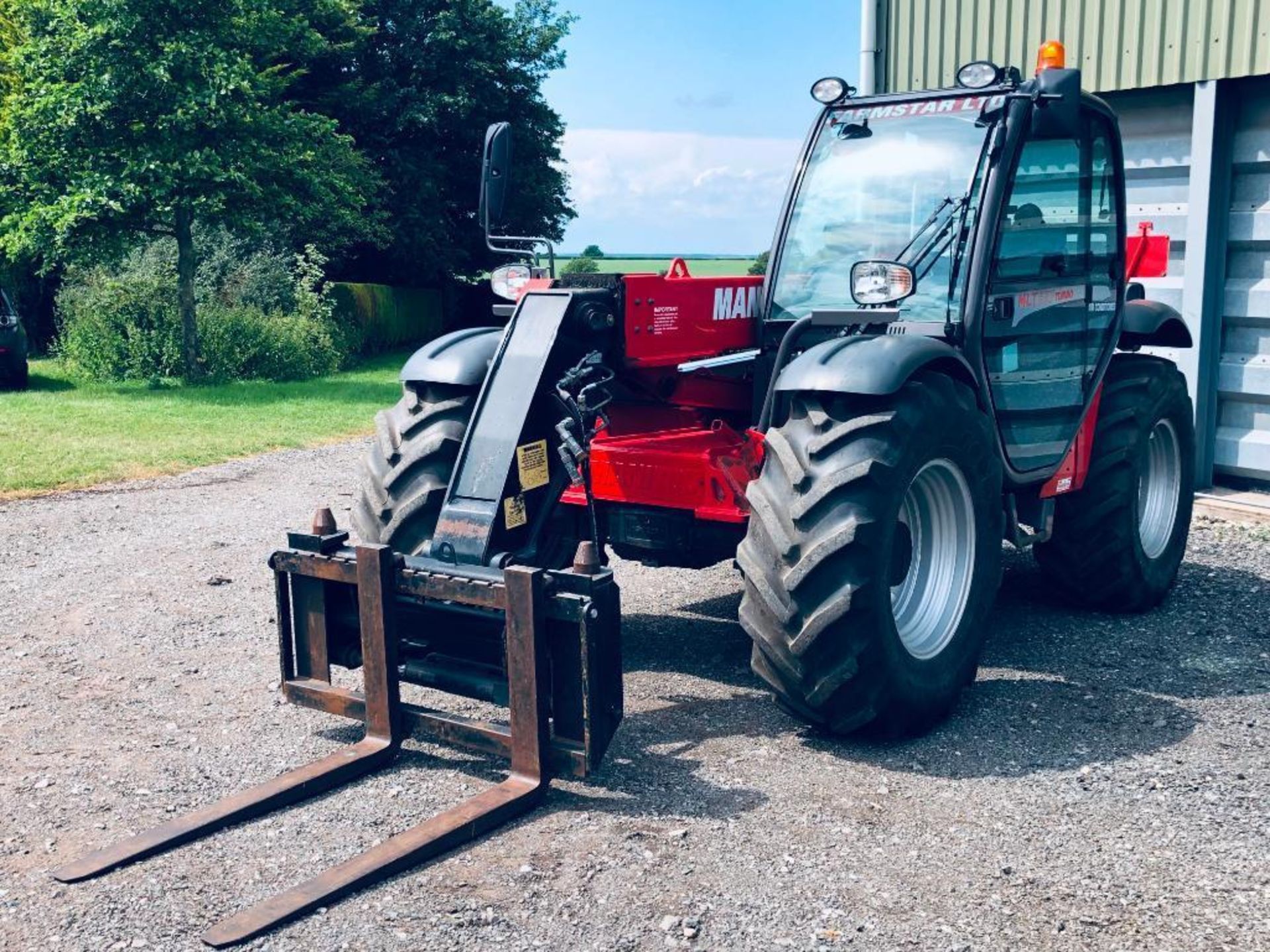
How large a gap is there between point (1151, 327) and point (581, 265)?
300cm

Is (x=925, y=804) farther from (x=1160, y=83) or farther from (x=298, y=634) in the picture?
(x=1160, y=83)

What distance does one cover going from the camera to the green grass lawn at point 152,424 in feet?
37.9

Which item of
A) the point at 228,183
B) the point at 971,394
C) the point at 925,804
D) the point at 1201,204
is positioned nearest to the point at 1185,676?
the point at 971,394

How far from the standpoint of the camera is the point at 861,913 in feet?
12.0

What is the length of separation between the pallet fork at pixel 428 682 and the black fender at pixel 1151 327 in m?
3.92

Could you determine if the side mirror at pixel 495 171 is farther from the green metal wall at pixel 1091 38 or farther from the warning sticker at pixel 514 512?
the green metal wall at pixel 1091 38

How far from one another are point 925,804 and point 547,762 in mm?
1219

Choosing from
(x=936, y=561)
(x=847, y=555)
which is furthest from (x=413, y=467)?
(x=936, y=561)

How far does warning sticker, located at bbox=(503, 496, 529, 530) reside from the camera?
15.6 feet

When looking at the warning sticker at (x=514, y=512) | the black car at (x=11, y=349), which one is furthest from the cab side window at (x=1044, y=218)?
the black car at (x=11, y=349)

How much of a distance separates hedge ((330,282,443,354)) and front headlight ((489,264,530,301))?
19.7 meters

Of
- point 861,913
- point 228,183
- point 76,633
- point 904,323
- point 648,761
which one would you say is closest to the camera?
point 861,913

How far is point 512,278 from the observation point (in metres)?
5.60

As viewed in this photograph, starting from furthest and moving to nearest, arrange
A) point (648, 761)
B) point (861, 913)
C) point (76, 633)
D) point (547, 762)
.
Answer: point (76, 633) → point (648, 761) → point (547, 762) → point (861, 913)
